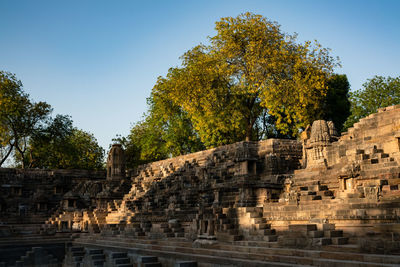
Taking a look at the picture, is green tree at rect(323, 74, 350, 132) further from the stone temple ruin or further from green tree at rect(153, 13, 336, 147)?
the stone temple ruin

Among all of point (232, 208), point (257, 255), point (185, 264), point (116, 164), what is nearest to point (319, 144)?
point (232, 208)

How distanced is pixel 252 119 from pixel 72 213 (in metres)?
16.8

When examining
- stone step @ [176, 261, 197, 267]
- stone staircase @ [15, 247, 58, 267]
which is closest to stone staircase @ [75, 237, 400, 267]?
stone step @ [176, 261, 197, 267]

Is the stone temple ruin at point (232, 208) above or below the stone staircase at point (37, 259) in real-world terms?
above

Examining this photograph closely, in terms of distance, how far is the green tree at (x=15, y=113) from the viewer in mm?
41812

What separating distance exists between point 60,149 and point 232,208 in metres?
32.3

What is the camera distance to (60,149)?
45.6 metres

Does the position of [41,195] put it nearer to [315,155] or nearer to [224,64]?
[224,64]

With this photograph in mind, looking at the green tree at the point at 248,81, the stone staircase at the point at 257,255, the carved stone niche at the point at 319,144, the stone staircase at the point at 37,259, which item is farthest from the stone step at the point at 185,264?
the green tree at the point at 248,81

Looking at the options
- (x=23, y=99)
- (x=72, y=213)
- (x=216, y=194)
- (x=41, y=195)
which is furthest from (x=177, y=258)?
(x=23, y=99)

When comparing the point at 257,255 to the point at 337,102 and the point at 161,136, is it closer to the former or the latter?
the point at 337,102

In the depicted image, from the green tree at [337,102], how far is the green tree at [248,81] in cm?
317

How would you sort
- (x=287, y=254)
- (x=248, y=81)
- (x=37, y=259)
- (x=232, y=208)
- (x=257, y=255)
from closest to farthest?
(x=287, y=254) → (x=257, y=255) → (x=232, y=208) → (x=37, y=259) → (x=248, y=81)

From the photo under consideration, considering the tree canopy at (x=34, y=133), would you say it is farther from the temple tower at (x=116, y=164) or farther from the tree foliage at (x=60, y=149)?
the temple tower at (x=116, y=164)
